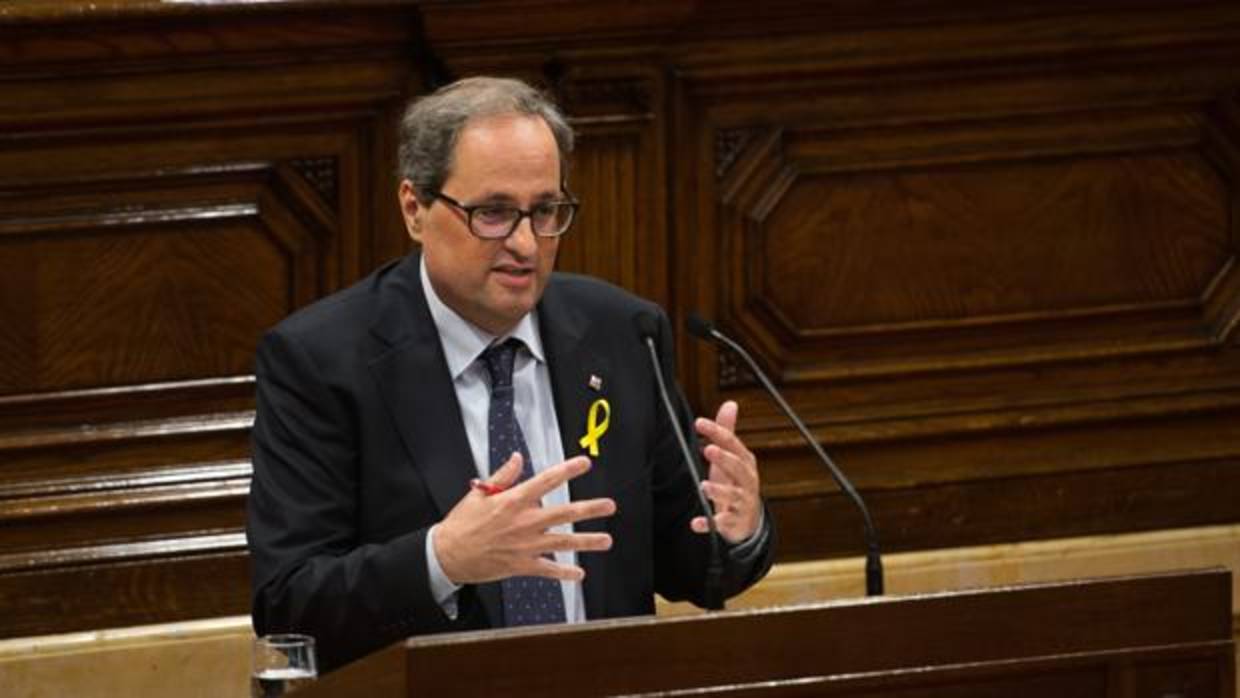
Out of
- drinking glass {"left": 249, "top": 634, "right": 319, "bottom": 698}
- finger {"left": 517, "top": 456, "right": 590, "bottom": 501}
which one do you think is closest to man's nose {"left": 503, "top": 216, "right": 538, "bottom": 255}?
finger {"left": 517, "top": 456, "right": 590, "bottom": 501}

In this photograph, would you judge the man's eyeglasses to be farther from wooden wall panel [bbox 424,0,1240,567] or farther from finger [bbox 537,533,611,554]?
wooden wall panel [bbox 424,0,1240,567]

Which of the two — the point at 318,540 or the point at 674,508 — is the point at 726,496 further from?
the point at 318,540

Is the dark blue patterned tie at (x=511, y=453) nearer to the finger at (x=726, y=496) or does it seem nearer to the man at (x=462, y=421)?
the man at (x=462, y=421)

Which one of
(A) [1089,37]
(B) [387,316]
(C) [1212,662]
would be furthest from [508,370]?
(A) [1089,37]

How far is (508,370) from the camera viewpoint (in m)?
3.86

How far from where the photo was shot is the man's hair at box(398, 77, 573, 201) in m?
3.76

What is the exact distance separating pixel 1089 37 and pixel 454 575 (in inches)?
94.2

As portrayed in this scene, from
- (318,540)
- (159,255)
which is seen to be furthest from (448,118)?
(159,255)

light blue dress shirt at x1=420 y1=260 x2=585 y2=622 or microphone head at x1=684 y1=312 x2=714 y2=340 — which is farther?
light blue dress shirt at x1=420 y1=260 x2=585 y2=622

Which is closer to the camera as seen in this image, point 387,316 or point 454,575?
point 454,575

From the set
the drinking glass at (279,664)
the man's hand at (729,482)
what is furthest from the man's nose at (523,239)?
the drinking glass at (279,664)

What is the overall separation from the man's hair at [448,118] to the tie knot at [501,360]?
23 centimetres

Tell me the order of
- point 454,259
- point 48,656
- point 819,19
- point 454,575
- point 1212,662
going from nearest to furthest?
point 1212,662 → point 454,575 → point 454,259 → point 48,656 → point 819,19

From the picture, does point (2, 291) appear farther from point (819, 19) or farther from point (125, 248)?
point (819, 19)
